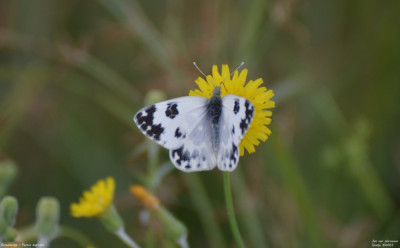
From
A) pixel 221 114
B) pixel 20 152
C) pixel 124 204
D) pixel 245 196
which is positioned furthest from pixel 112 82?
pixel 20 152

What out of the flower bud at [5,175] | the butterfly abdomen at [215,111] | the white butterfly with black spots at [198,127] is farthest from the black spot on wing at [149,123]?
the flower bud at [5,175]

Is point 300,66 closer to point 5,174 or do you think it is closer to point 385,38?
point 385,38

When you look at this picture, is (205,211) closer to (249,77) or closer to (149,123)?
(249,77)

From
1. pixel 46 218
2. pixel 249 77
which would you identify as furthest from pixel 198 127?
pixel 249 77

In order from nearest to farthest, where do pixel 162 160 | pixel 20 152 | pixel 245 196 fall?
pixel 245 196 → pixel 162 160 → pixel 20 152

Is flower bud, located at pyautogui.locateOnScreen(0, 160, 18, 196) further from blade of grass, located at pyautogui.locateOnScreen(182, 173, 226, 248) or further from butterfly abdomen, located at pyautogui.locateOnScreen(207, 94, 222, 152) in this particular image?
butterfly abdomen, located at pyautogui.locateOnScreen(207, 94, 222, 152)

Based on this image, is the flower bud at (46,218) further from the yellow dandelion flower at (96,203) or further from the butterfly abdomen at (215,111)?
the butterfly abdomen at (215,111)
